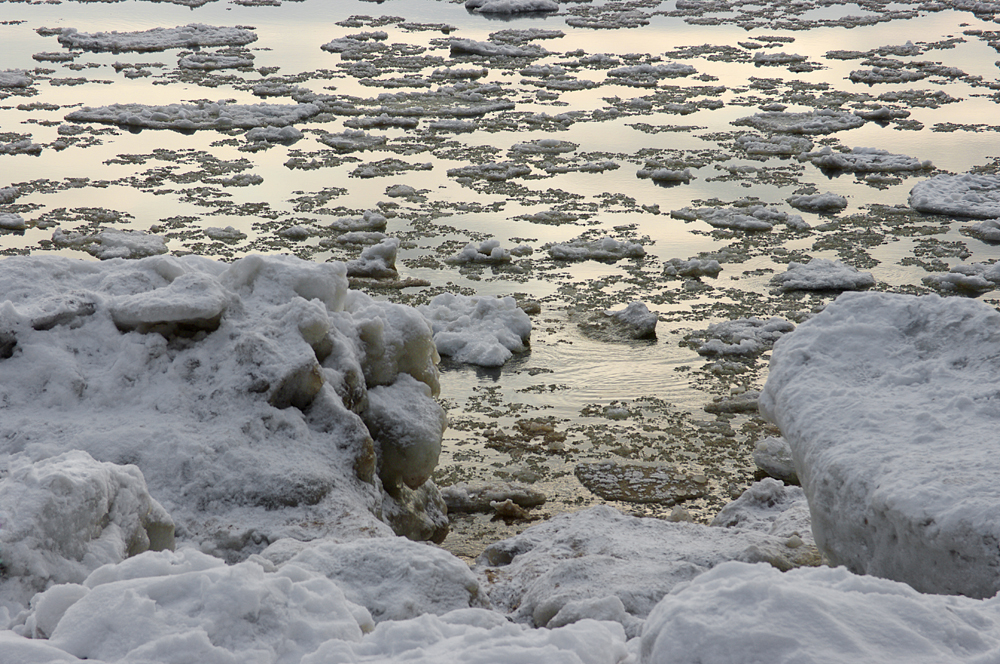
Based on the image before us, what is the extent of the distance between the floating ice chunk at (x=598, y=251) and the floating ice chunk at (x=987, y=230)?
106 inches

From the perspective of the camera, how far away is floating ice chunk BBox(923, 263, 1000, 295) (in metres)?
6.29

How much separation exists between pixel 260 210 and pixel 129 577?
19.8ft

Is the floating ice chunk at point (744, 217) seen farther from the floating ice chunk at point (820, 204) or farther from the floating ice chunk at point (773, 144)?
the floating ice chunk at point (773, 144)

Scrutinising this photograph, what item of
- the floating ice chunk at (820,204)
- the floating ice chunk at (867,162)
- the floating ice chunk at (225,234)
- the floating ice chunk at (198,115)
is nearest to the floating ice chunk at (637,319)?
the floating ice chunk at (820,204)

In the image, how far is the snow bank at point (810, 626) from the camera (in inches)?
63.8

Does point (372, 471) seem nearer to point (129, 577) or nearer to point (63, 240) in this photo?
point (129, 577)

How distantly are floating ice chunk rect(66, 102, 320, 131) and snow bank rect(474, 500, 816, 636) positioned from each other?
7.88 metres

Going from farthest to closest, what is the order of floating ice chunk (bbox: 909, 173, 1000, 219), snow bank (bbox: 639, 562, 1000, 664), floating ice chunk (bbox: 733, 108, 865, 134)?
floating ice chunk (bbox: 733, 108, 865, 134) → floating ice chunk (bbox: 909, 173, 1000, 219) → snow bank (bbox: 639, 562, 1000, 664)

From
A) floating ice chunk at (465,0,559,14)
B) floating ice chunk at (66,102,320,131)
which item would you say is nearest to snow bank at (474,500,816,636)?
floating ice chunk at (66,102,320,131)

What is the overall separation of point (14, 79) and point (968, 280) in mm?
11459

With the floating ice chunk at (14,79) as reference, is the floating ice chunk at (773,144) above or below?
below

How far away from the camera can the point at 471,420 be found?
15.9 ft

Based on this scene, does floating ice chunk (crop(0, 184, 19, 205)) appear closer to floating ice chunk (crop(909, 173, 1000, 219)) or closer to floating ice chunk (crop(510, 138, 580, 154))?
floating ice chunk (crop(510, 138, 580, 154))

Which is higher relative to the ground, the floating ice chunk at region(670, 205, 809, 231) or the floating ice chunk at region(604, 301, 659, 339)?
the floating ice chunk at region(670, 205, 809, 231)
